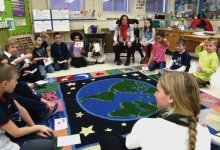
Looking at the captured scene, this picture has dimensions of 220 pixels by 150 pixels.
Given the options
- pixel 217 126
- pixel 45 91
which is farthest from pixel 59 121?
pixel 217 126

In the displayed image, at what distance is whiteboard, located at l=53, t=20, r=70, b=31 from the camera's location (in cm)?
498

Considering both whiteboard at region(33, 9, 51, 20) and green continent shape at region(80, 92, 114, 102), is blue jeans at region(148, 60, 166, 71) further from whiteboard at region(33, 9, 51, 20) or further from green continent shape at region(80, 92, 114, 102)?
whiteboard at region(33, 9, 51, 20)

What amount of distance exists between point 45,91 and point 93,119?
117 centimetres

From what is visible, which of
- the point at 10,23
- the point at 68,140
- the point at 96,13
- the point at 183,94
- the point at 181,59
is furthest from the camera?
the point at 96,13

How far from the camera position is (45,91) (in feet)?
9.98

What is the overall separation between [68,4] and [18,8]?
141cm

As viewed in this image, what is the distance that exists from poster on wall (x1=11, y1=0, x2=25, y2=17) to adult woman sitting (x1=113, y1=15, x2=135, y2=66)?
88.6 inches

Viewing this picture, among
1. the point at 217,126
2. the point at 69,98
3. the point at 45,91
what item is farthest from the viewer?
the point at 45,91

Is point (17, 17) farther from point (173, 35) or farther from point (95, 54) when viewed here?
point (173, 35)

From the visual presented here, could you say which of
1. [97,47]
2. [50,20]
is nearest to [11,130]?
[97,47]

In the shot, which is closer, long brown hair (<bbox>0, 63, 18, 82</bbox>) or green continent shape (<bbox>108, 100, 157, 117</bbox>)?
long brown hair (<bbox>0, 63, 18, 82</bbox>)

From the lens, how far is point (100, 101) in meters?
2.69

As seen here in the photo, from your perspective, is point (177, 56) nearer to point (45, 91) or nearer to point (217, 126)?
point (217, 126)

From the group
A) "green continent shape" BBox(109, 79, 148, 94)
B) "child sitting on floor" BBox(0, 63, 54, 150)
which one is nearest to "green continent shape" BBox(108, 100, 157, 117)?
"green continent shape" BBox(109, 79, 148, 94)
